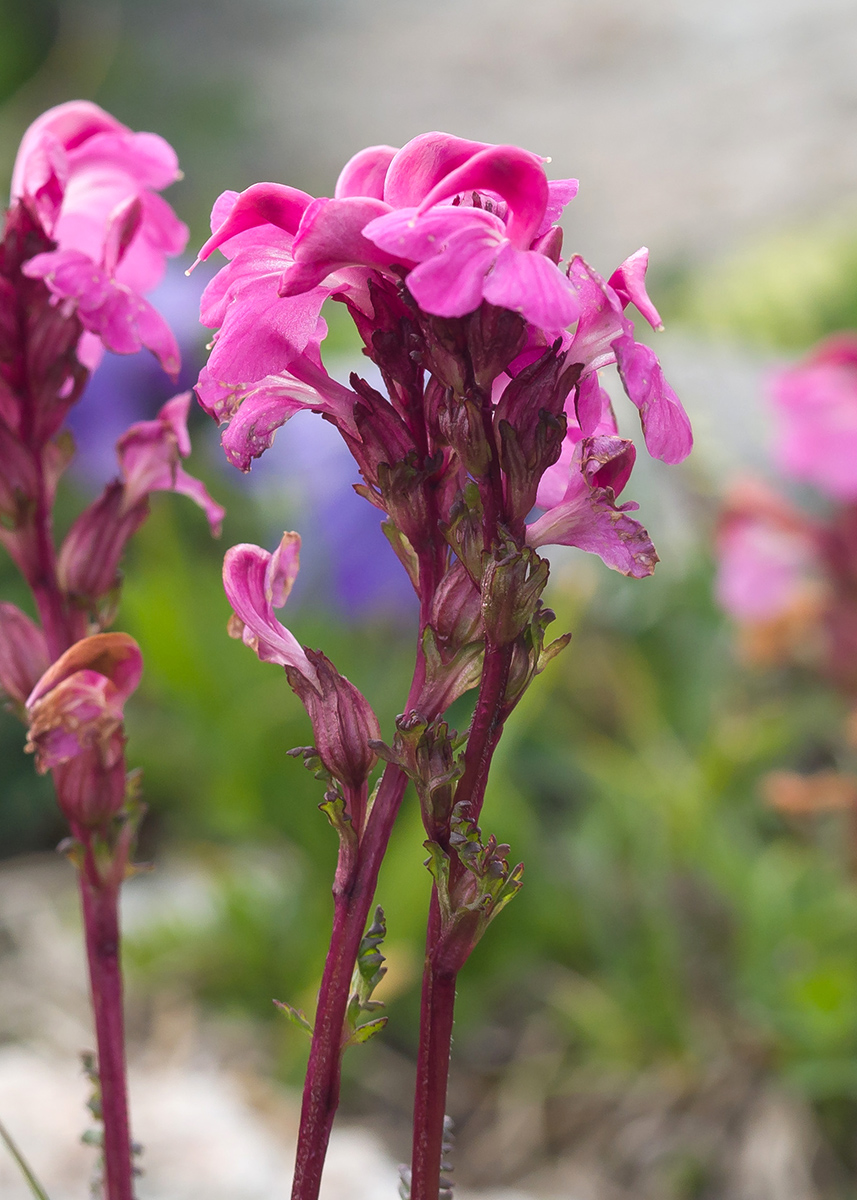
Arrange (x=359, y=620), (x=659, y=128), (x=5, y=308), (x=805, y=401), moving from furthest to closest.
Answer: (x=659, y=128) → (x=359, y=620) → (x=805, y=401) → (x=5, y=308)

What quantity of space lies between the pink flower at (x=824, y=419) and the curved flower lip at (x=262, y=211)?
1.08 m

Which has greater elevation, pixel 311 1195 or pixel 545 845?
pixel 545 845

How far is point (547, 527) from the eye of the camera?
375mm

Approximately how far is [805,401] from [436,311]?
45.9 inches

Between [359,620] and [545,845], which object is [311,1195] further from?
[359,620]

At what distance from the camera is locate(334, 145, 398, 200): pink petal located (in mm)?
384

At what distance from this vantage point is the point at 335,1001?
37 cm

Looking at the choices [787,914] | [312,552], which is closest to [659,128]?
[312,552]

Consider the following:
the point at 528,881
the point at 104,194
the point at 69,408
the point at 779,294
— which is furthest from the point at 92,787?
the point at 779,294

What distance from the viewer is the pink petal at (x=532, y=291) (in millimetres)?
303

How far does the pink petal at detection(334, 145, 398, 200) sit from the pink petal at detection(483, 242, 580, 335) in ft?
0.30

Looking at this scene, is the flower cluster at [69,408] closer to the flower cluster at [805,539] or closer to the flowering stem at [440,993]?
the flowering stem at [440,993]

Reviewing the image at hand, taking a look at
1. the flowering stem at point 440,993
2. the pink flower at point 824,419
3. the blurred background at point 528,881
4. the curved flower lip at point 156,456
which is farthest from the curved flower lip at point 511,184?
the pink flower at point 824,419

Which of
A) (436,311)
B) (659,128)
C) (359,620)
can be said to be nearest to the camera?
(436,311)
